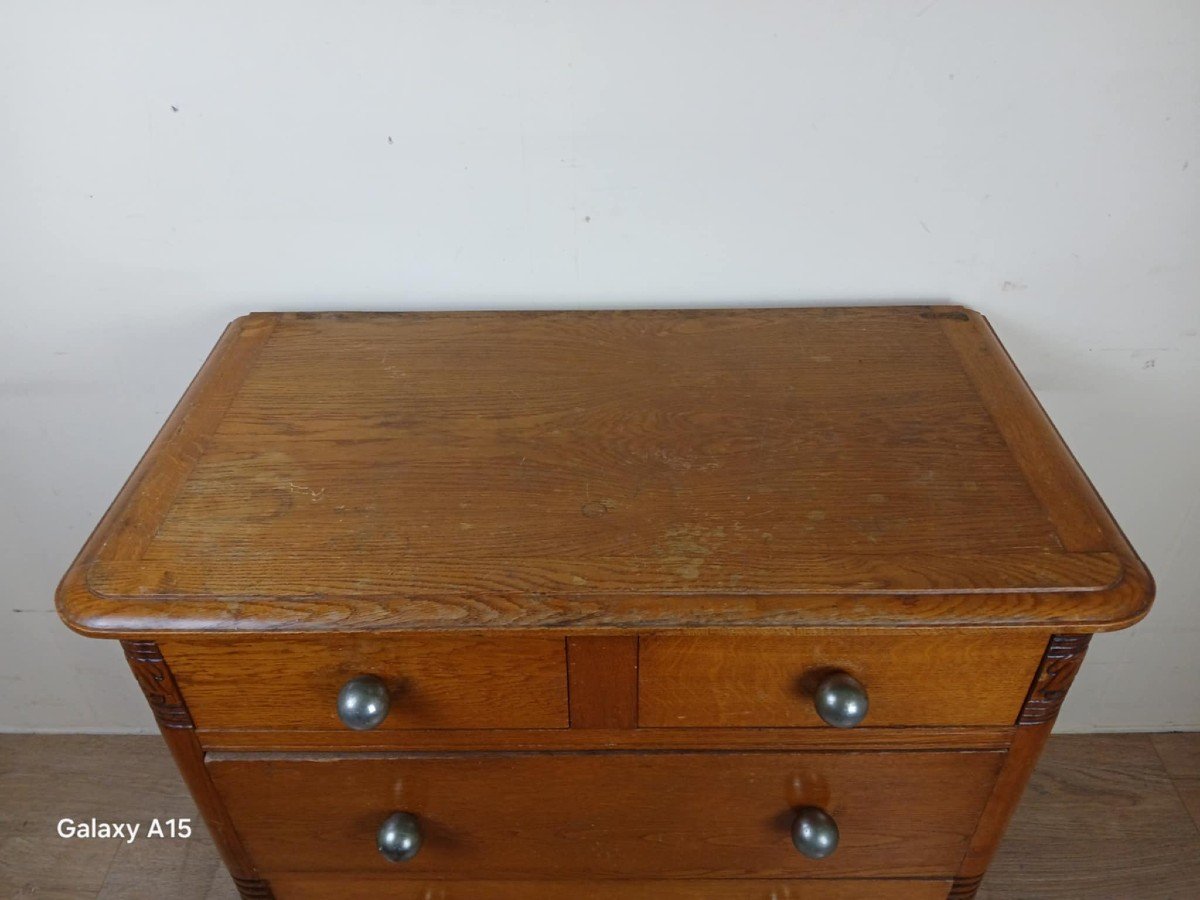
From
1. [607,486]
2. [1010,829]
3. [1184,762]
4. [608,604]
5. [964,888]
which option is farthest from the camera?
[1184,762]

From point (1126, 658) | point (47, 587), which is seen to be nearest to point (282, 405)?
point (47, 587)

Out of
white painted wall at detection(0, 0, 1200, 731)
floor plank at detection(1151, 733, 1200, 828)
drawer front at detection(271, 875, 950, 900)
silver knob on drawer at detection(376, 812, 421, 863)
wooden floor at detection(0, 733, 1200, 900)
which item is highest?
white painted wall at detection(0, 0, 1200, 731)

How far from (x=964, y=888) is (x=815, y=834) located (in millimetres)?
261

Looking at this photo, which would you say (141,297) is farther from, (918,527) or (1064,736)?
(1064,736)

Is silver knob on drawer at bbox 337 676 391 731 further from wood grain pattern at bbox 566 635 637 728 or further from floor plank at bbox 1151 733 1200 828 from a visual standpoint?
floor plank at bbox 1151 733 1200 828

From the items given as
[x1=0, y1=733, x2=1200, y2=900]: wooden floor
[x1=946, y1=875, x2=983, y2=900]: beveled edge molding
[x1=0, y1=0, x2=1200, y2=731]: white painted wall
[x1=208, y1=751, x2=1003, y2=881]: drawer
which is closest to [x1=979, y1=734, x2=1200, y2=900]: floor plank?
[x1=0, y1=733, x2=1200, y2=900]: wooden floor

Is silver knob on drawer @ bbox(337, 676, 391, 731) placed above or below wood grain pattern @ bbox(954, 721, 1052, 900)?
above

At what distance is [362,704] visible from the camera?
2.66 ft

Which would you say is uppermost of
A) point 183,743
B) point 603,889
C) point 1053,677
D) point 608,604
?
point 608,604

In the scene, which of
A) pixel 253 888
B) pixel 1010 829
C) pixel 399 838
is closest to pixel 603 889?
pixel 399 838

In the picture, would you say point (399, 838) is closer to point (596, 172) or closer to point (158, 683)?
point (158, 683)

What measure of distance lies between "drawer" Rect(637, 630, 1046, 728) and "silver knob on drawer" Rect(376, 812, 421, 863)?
0.28 m

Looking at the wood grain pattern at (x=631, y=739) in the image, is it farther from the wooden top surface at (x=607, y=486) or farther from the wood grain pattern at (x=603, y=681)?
the wooden top surface at (x=607, y=486)

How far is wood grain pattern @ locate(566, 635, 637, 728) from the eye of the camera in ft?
2.70
